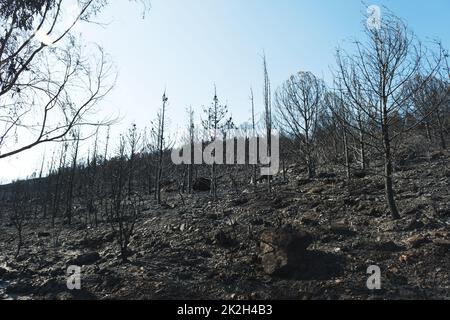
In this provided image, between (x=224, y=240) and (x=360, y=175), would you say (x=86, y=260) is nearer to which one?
(x=224, y=240)

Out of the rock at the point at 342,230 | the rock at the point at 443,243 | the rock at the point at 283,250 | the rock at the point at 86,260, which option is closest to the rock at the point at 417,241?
the rock at the point at 443,243

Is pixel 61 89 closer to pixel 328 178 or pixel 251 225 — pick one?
pixel 251 225

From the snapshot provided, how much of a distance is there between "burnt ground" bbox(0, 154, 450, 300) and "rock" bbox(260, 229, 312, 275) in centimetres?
19

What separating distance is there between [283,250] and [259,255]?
2.70 feet

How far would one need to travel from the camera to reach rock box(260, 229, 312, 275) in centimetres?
866

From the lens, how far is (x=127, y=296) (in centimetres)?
873

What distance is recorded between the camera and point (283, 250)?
8891 mm

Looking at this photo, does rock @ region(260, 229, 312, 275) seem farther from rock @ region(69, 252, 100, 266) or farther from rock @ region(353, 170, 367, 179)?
rock @ region(353, 170, 367, 179)

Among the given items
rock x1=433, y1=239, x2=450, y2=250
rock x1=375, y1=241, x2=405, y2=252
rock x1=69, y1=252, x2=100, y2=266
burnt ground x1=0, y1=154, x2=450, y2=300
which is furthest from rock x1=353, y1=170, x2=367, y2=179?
rock x1=69, y1=252, x2=100, y2=266

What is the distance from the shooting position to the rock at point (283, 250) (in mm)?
8656

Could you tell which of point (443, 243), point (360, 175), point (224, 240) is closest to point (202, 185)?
point (360, 175)

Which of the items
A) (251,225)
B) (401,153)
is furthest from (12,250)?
(401,153)

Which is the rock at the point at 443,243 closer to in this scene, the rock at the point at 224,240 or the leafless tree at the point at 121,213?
the rock at the point at 224,240

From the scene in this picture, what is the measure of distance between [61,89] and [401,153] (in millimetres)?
18266
